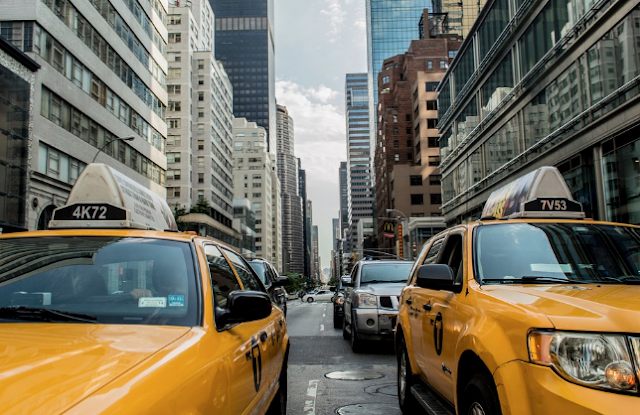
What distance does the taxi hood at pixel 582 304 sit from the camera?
277 centimetres

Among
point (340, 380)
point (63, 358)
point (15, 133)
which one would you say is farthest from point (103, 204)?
point (15, 133)

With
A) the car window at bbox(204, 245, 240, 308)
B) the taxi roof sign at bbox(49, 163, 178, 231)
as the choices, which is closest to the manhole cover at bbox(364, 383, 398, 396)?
the taxi roof sign at bbox(49, 163, 178, 231)

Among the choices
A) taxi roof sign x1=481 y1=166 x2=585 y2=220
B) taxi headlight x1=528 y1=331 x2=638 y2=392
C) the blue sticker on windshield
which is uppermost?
taxi roof sign x1=481 y1=166 x2=585 y2=220

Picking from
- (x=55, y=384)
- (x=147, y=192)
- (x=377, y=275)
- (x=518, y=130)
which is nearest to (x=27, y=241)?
(x=55, y=384)

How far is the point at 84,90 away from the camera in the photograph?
3538 cm

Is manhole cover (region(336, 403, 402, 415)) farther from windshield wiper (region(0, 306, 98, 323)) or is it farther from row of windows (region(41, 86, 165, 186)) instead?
row of windows (region(41, 86, 165, 186))

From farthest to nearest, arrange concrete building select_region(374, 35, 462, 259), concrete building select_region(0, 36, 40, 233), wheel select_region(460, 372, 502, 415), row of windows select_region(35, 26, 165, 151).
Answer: concrete building select_region(374, 35, 462, 259), row of windows select_region(35, 26, 165, 151), concrete building select_region(0, 36, 40, 233), wheel select_region(460, 372, 502, 415)

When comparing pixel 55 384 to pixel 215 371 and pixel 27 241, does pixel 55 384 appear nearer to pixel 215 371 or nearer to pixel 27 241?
pixel 215 371

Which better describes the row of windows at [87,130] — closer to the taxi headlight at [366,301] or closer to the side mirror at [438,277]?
the taxi headlight at [366,301]

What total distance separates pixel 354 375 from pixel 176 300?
5.83m

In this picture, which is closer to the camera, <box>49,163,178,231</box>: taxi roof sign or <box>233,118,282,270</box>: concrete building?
<box>49,163,178,231</box>: taxi roof sign

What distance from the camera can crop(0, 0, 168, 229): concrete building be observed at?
2978cm

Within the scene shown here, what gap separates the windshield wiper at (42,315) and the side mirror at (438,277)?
238 centimetres

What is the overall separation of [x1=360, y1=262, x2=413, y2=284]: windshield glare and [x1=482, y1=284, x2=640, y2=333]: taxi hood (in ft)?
27.5
